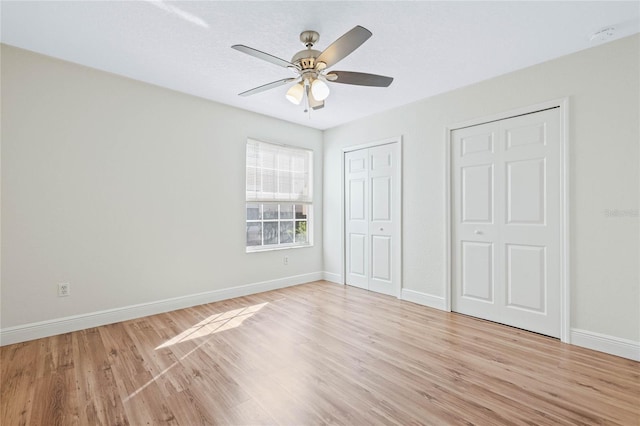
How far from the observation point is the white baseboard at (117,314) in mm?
2760

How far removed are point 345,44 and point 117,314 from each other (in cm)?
350

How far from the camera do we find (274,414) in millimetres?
1814

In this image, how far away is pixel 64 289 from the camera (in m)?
2.98

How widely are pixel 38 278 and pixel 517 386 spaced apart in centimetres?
417

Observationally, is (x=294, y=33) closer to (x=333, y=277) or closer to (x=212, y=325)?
(x=212, y=325)

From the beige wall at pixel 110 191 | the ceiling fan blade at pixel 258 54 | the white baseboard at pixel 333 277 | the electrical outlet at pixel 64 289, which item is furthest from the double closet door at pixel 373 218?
the electrical outlet at pixel 64 289

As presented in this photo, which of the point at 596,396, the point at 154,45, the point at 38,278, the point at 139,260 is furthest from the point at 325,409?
the point at 154,45

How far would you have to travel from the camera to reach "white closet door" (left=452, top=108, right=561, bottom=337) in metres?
2.92

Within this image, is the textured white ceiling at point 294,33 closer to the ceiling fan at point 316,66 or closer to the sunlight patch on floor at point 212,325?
the ceiling fan at point 316,66

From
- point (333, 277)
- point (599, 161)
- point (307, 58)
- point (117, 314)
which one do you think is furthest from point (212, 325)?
point (599, 161)

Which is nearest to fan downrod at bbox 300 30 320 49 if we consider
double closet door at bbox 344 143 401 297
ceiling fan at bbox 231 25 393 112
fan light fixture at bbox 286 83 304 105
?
ceiling fan at bbox 231 25 393 112

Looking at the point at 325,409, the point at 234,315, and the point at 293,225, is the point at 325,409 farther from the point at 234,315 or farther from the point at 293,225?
the point at 293,225

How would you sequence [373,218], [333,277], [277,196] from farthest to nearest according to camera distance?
[333,277]
[277,196]
[373,218]

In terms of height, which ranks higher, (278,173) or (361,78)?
(361,78)
